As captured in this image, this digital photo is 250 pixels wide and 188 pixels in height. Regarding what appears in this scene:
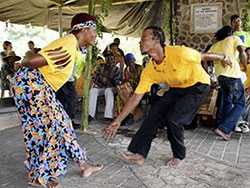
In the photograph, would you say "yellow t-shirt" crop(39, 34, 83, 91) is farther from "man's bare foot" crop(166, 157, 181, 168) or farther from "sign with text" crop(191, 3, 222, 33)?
"sign with text" crop(191, 3, 222, 33)

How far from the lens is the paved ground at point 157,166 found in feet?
13.4

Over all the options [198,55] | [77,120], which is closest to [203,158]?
[198,55]

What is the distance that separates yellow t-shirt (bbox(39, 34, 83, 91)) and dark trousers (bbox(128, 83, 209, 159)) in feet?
4.31

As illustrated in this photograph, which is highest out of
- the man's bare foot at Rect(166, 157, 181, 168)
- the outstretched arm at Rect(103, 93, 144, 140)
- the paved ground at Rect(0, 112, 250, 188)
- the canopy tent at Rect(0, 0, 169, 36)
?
the canopy tent at Rect(0, 0, 169, 36)

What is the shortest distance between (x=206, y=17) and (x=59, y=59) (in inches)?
197

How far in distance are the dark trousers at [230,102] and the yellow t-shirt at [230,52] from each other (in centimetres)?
9

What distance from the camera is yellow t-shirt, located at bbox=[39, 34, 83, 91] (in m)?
3.56

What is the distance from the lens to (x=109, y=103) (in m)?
7.41

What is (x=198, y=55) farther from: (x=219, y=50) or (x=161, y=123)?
(x=219, y=50)

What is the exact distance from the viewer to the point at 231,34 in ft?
20.1

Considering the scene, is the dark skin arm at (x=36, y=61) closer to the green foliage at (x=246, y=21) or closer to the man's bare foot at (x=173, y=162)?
the man's bare foot at (x=173, y=162)

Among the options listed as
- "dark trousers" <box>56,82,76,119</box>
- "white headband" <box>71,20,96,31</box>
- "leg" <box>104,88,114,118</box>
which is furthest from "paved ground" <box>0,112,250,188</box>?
"white headband" <box>71,20,96,31</box>

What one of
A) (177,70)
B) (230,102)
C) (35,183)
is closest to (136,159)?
(177,70)

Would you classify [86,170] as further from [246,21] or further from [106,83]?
[246,21]
